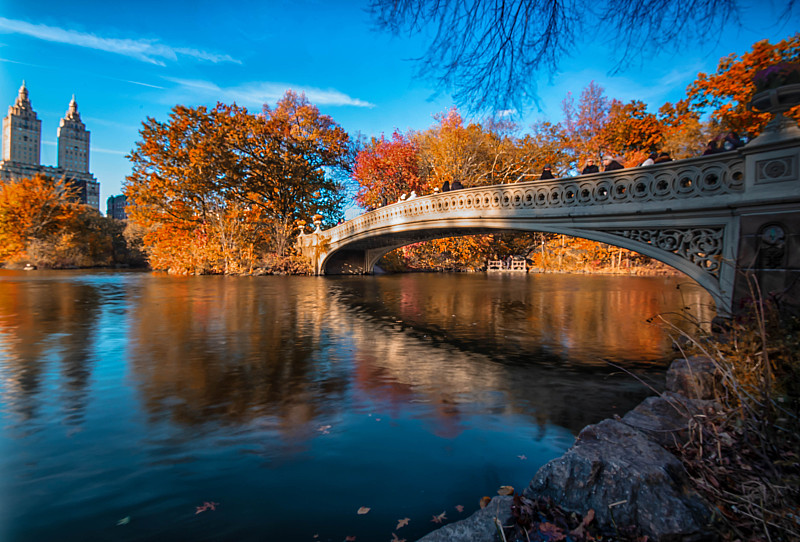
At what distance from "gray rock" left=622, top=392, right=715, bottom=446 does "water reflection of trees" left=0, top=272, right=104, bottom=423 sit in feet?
16.1

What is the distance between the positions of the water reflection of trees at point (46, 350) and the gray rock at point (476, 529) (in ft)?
12.4

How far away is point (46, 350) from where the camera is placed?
21.3 ft

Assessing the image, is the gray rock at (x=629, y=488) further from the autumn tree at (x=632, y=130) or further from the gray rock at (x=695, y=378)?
the autumn tree at (x=632, y=130)

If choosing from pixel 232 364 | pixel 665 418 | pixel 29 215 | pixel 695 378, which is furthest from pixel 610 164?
pixel 29 215

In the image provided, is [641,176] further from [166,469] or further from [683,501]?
[166,469]

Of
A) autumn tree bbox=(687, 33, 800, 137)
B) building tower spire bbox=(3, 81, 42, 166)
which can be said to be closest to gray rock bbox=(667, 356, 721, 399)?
autumn tree bbox=(687, 33, 800, 137)

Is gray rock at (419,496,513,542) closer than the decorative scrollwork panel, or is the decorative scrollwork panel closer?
gray rock at (419,496,513,542)

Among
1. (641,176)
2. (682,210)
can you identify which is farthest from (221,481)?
(641,176)

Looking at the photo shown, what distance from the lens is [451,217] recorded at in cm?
1545

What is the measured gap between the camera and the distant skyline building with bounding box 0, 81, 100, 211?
3996 inches

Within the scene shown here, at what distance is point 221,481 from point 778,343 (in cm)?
430

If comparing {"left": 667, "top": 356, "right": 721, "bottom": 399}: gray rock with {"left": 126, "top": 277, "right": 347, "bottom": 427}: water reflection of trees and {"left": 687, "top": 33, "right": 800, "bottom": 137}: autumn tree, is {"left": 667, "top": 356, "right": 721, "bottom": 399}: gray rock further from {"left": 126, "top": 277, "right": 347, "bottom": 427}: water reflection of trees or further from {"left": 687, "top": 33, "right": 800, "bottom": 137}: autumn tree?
{"left": 687, "top": 33, "right": 800, "bottom": 137}: autumn tree

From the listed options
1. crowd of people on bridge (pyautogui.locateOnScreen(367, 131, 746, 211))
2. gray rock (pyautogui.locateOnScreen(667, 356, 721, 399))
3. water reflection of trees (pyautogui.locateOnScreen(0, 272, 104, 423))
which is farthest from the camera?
crowd of people on bridge (pyautogui.locateOnScreen(367, 131, 746, 211))

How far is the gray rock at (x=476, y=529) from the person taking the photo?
1.81 metres
